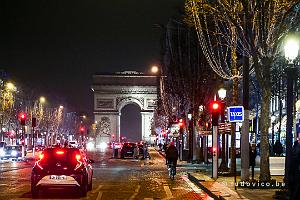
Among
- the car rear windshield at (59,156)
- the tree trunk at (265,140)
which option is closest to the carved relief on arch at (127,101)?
the tree trunk at (265,140)

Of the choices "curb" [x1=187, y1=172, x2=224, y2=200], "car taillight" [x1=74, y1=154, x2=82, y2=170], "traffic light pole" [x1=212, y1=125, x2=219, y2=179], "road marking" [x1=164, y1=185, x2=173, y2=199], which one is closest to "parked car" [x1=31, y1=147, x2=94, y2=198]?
"car taillight" [x1=74, y1=154, x2=82, y2=170]

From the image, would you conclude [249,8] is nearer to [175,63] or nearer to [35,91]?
[175,63]

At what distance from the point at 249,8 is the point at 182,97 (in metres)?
33.6

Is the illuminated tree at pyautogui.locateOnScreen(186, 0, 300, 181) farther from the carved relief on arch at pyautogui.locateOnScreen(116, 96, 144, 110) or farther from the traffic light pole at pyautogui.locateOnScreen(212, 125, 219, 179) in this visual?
the carved relief on arch at pyautogui.locateOnScreen(116, 96, 144, 110)

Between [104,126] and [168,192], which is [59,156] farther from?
[104,126]

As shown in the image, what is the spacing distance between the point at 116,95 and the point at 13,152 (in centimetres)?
8660

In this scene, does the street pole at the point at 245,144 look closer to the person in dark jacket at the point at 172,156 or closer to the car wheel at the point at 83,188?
the car wheel at the point at 83,188

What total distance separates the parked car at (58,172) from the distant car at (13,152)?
128 feet

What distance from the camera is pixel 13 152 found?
61469mm

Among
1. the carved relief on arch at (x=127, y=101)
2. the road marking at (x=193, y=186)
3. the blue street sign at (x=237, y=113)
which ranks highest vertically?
the carved relief on arch at (x=127, y=101)

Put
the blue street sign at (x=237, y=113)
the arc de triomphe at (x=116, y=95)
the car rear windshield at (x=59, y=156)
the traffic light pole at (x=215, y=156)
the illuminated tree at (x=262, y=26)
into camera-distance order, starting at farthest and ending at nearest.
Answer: the arc de triomphe at (x=116, y=95) < the traffic light pole at (x=215, y=156) < the blue street sign at (x=237, y=113) < the illuminated tree at (x=262, y=26) < the car rear windshield at (x=59, y=156)

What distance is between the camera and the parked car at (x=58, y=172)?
22.6 m

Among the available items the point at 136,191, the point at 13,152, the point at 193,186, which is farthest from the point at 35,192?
the point at 13,152

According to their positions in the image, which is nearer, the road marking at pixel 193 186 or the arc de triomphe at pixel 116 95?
the road marking at pixel 193 186
